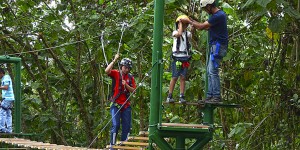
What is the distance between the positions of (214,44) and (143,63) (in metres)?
3.59

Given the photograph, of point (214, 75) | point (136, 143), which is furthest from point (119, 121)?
point (214, 75)

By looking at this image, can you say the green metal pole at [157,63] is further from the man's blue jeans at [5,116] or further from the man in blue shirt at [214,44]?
the man's blue jeans at [5,116]

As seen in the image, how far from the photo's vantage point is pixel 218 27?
514cm

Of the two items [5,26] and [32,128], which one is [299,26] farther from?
[32,128]

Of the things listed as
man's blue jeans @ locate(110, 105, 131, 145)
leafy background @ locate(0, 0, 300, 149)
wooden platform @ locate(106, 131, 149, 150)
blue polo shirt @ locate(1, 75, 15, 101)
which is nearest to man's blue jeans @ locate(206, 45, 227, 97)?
leafy background @ locate(0, 0, 300, 149)

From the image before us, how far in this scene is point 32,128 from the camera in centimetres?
1062

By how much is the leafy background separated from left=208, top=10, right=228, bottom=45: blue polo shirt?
298mm

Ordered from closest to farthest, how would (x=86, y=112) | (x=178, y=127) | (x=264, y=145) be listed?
1. (x=178, y=127)
2. (x=264, y=145)
3. (x=86, y=112)

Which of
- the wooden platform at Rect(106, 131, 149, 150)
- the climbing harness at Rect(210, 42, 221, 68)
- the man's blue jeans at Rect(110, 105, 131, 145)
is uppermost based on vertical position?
the climbing harness at Rect(210, 42, 221, 68)

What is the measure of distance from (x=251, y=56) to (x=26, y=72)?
4.75m

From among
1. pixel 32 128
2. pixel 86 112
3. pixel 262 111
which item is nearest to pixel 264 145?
pixel 262 111

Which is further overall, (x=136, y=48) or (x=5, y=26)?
(x=5, y=26)

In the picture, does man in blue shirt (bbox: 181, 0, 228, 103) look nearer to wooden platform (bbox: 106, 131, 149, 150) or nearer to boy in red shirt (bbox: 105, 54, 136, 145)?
wooden platform (bbox: 106, 131, 149, 150)

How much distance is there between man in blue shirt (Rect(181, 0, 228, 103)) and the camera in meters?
5.07
